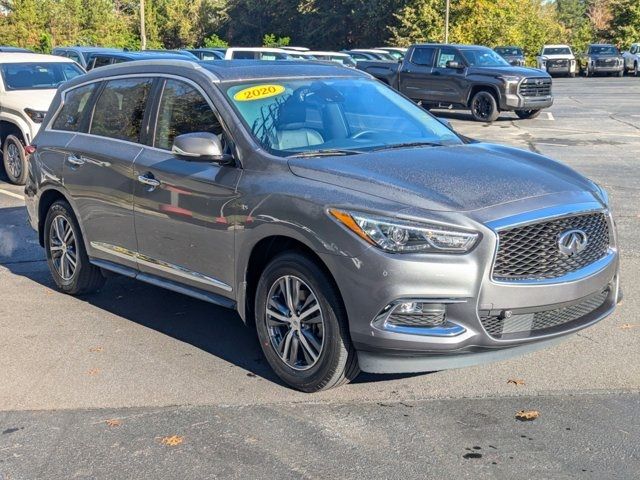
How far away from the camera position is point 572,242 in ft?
16.0

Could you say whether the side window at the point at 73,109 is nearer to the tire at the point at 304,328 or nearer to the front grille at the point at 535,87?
the tire at the point at 304,328

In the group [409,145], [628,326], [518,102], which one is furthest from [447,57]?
[409,145]

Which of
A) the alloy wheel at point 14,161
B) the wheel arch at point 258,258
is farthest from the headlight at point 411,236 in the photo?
the alloy wheel at point 14,161

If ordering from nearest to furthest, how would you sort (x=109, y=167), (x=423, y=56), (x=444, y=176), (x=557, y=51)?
1. (x=444, y=176)
2. (x=109, y=167)
3. (x=423, y=56)
4. (x=557, y=51)

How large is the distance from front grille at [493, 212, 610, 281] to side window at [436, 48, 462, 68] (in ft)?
64.1

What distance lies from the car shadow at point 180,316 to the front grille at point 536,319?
893mm

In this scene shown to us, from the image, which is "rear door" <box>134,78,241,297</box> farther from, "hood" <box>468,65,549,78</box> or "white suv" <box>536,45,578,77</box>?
"white suv" <box>536,45,578,77</box>

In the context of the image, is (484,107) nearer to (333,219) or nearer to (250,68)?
(250,68)

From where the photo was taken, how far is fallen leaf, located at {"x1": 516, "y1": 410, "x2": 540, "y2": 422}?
15.3ft

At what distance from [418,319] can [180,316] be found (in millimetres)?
2617

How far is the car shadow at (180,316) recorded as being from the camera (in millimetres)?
5788

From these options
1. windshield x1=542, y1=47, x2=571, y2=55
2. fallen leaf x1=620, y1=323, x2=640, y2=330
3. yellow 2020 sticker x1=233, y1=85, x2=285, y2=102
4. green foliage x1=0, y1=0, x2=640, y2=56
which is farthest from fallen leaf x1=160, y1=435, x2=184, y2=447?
windshield x1=542, y1=47, x2=571, y2=55

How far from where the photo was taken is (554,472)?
406 centimetres

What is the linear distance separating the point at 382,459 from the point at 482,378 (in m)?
1.23
